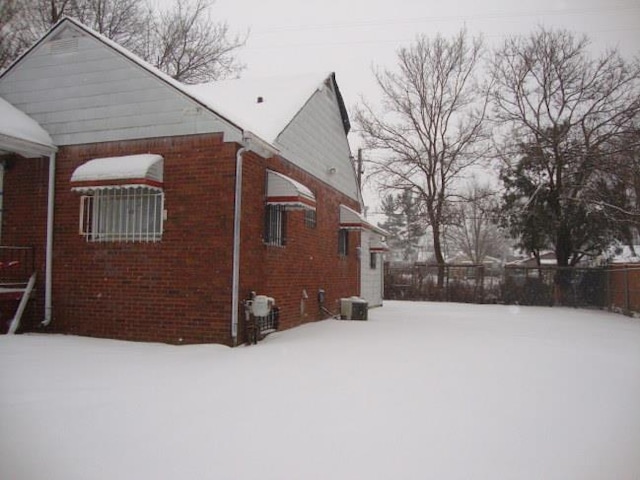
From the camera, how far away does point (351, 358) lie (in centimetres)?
678

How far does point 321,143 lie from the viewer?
474 inches

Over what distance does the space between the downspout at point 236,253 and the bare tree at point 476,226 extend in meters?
19.0

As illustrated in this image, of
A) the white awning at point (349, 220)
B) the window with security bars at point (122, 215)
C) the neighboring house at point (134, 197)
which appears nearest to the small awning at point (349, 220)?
the white awning at point (349, 220)

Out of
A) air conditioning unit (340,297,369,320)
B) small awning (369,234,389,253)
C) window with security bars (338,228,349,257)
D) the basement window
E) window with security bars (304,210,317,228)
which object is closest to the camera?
window with security bars (304,210,317,228)

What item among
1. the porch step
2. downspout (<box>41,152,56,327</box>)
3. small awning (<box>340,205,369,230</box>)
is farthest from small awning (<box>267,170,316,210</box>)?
small awning (<box>340,205,369,230</box>)

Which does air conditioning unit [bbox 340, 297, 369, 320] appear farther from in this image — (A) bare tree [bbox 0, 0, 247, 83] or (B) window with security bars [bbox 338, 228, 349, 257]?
(A) bare tree [bbox 0, 0, 247, 83]

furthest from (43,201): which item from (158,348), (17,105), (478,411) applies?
(478,411)

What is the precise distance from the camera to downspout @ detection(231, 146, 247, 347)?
24.2 feet

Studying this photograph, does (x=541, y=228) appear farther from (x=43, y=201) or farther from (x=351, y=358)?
(x=43, y=201)

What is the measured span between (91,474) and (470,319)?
1190cm

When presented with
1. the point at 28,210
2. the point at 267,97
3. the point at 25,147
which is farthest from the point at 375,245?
the point at 25,147

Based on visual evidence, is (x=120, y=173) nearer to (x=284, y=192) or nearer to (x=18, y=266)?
(x=284, y=192)

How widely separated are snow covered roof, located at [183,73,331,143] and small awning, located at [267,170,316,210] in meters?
0.78

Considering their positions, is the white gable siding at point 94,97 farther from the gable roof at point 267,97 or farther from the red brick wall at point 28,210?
the gable roof at point 267,97
